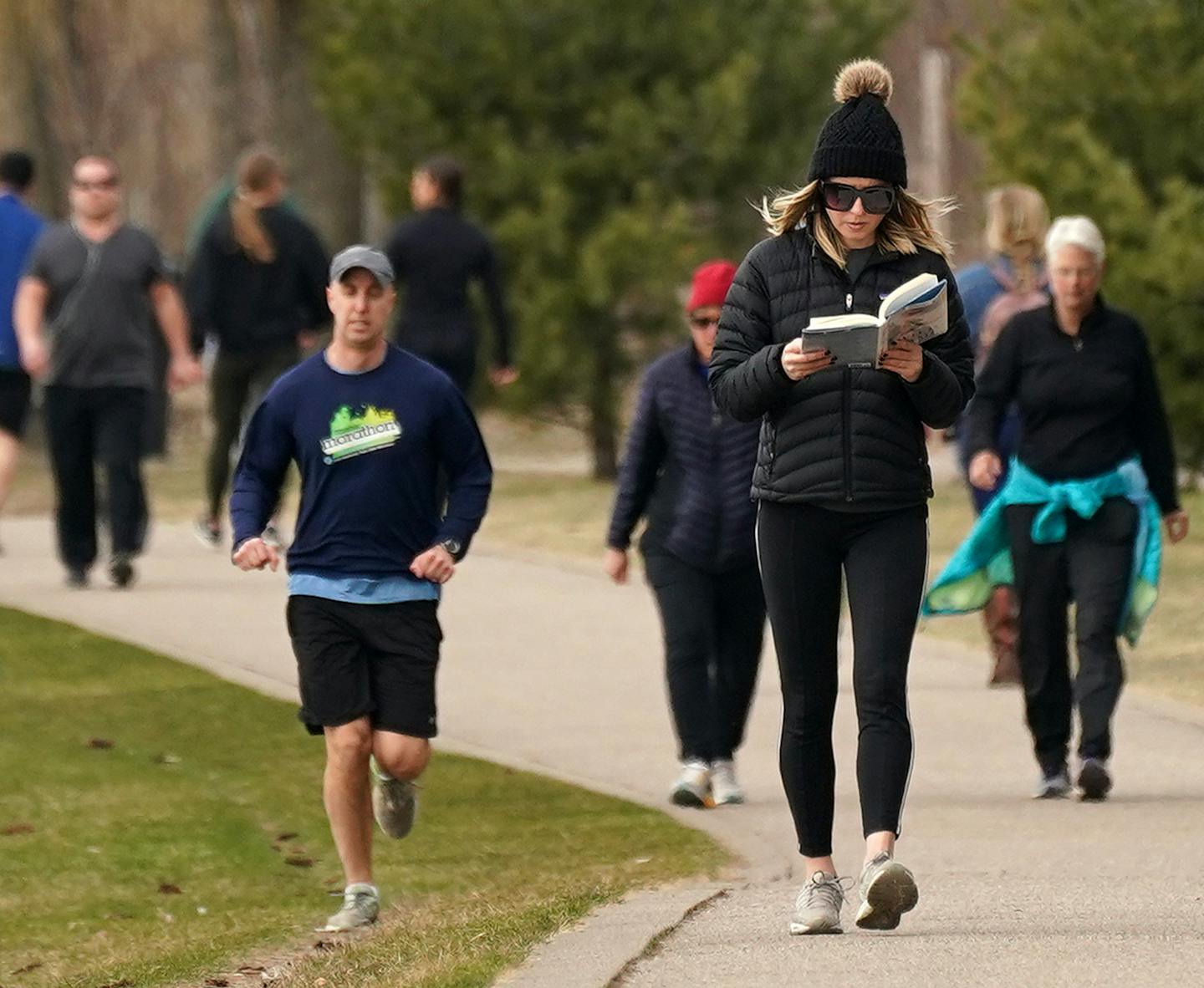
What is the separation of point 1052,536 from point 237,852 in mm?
2623

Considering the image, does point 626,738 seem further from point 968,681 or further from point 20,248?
point 20,248

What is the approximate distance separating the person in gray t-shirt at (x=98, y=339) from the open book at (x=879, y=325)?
24.7ft

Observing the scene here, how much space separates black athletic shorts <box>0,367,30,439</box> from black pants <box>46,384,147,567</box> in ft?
0.83

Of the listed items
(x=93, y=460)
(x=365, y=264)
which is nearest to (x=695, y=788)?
(x=365, y=264)

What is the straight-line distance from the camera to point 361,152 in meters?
19.5

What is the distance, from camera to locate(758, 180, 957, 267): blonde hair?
21.2 ft

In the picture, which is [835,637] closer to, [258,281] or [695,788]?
[695,788]

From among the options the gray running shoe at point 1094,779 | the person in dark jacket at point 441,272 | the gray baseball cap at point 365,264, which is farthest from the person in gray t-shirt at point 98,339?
the gray baseball cap at point 365,264

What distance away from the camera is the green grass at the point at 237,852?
7242mm

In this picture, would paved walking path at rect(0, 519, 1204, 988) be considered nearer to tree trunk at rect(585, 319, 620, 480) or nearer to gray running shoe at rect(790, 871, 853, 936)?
gray running shoe at rect(790, 871, 853, 936)

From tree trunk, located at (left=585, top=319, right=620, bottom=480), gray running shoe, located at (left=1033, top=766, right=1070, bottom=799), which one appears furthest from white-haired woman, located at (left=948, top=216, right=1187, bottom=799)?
tree trunk, located at (left=585, top=319, right=620, bottom=480)

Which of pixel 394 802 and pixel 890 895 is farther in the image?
pixel 394 802

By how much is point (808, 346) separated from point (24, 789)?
14.0 feet

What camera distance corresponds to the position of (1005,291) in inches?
439
